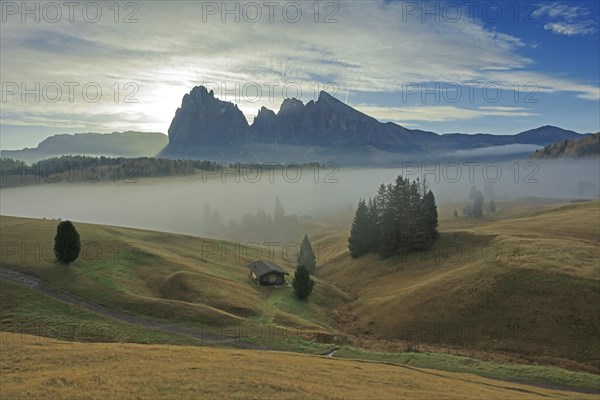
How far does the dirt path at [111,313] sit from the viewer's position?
4681 centimetres

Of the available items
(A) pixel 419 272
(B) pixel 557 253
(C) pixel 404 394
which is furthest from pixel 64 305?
(B) pixel 557 253

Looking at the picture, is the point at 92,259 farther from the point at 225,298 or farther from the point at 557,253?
the point at 557,253

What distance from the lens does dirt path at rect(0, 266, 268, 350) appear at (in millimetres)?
46812

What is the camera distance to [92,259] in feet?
241

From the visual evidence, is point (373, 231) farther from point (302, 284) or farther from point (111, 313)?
point (111, 313)

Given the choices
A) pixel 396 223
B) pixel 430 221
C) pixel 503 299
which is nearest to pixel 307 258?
pixel 396 223

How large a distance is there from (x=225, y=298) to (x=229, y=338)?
16520 millimetres

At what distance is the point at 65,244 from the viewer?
6694 cm

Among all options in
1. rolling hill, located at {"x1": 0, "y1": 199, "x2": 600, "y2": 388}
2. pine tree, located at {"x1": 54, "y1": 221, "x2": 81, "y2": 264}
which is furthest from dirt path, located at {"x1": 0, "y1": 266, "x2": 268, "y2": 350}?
pine tree, located at {"x1": 54, "y1": 221, "x2": 81, "y2": 264}

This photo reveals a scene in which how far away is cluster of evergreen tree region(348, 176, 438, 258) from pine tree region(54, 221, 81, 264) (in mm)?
68548

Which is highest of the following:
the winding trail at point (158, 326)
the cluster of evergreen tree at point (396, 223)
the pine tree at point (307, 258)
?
the cluster of evergreen tree at point (396, 223)

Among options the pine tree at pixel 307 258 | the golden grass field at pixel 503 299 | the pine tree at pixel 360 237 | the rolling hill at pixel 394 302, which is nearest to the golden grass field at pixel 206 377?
the rolling hill at pixel 394 302

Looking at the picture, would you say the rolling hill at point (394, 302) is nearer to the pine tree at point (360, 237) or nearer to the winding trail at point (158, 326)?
the winding trail at point (158, 326)

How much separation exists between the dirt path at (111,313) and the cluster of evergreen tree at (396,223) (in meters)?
61.7
